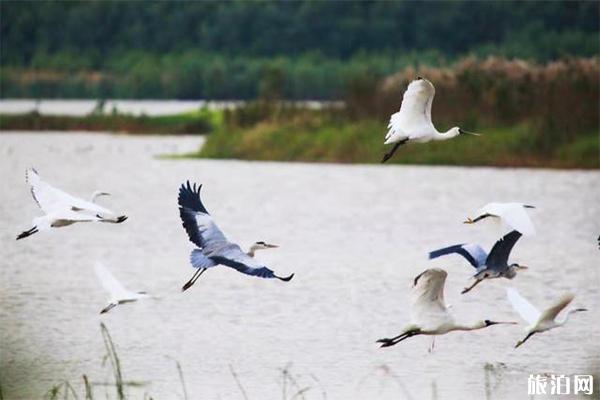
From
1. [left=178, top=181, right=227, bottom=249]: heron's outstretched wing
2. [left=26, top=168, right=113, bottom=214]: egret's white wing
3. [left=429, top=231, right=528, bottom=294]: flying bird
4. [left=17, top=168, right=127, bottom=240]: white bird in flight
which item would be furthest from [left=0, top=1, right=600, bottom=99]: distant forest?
[left=178, top=181, right=227, bottom=249]: heron's outstretched wing

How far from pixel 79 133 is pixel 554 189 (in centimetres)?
1907

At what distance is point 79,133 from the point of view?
43844 millimetres

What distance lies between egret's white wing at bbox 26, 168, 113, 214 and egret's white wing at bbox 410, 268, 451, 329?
1891 millimetres

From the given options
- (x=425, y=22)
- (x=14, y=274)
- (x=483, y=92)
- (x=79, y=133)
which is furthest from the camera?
(x=425, y=22)

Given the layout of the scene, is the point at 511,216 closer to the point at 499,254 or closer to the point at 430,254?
the point at 430,254

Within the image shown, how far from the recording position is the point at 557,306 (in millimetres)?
10414

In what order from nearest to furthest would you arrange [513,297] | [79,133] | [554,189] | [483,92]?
1. [513,297]
2. [554,189]
3. [483,92]
4. [79,133]

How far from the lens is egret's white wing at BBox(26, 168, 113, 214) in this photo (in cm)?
1091

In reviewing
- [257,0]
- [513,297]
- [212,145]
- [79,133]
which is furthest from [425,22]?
[513,297]

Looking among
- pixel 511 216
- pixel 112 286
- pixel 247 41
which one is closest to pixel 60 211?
pixel 112 286

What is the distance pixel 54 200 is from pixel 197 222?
0.95 meters

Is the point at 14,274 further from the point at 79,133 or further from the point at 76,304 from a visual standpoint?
the point at 79,133

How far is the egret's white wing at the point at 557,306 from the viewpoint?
10.2m

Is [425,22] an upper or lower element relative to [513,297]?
lower
